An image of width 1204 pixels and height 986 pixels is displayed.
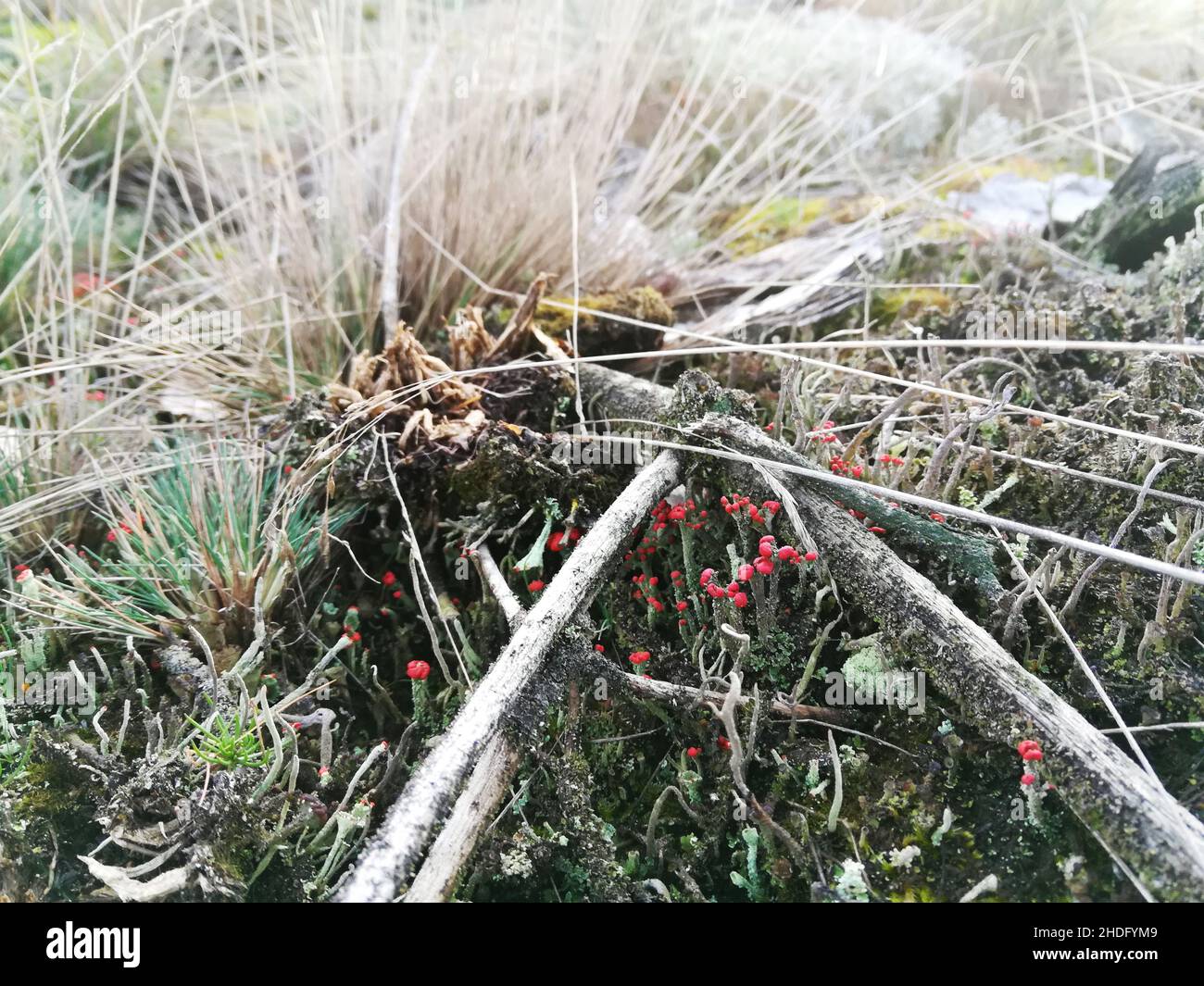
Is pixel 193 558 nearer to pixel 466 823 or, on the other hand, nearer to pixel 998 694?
pixel 466 823

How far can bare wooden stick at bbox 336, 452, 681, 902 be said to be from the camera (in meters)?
1.04

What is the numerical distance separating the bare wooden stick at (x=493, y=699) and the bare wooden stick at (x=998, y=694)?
205 mm

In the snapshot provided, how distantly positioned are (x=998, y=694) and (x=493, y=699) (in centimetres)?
70

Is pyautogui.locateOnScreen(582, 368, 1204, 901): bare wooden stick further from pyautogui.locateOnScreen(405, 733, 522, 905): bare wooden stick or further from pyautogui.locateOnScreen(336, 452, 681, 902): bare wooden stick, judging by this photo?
pyautogui.locateOnScreen(405, 733, 522, 905): bare wooden stick

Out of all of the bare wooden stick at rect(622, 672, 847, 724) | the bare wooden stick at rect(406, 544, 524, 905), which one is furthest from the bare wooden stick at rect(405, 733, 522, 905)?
the bare wooden stick at rect(622, 672, 847, 724)

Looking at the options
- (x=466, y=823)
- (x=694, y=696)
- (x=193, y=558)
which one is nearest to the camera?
(x=466, y=823)

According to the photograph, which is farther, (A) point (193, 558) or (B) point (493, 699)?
(A) point (193, 558)

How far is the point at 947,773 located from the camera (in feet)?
4.11

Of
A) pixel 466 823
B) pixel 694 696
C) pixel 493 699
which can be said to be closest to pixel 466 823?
pixel 466 823

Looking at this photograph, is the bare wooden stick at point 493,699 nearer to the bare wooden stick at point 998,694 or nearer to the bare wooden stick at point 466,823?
the bare wooden stick at point 466,823

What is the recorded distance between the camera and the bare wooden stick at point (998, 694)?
3.26ft

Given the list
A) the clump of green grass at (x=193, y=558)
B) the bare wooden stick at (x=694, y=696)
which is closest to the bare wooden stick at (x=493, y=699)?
the bare wooden stick at (x=694, y=696)

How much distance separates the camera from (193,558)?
1620 mm

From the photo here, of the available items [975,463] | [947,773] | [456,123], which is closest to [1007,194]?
[975,463]
